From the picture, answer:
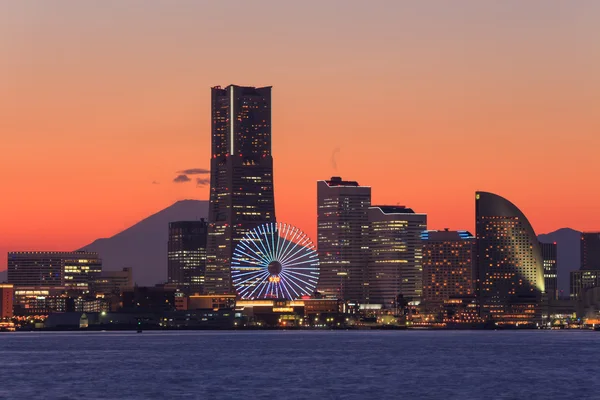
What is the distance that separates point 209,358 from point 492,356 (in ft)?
141

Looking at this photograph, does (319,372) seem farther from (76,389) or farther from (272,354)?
(272,354)

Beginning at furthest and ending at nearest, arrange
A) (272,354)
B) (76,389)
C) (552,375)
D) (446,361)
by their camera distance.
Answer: (272,354), (446,361), (552,375), (76,389)

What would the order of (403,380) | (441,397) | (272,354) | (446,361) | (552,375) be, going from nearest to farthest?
(441,397)
(403,380)
(552,375)
(446,361)
(272,354)

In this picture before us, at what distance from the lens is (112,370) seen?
481 ft

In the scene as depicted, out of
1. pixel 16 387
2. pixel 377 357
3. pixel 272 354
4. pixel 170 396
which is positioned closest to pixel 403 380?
pixel 170 396

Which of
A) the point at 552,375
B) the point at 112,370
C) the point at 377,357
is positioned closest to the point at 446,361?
the point at 377,357

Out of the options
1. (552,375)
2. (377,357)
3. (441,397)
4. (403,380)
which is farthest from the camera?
(377,357)

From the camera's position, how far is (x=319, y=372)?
141250 millimetres

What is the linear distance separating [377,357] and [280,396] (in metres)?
72.4

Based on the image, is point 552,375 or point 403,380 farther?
point 552,375

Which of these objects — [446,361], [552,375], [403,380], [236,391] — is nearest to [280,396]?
[236,391]

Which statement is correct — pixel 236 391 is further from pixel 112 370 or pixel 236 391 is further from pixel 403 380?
pixel 112 370

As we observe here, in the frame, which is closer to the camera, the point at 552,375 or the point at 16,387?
the point at 16,387

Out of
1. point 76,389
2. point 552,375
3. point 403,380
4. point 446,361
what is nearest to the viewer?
point 76,389
